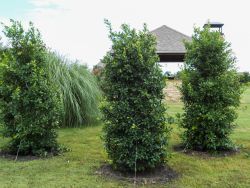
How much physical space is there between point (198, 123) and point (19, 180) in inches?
117

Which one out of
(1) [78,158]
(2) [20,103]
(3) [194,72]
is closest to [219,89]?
(3) [194,72]

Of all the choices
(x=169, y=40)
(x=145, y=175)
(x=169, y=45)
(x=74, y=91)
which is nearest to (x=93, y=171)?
(x=145, y=175)

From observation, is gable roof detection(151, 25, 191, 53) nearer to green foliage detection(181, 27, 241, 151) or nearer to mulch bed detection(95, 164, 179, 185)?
green foliage detection(181, 27, 241, 151)

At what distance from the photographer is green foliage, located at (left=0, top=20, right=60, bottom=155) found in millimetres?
4871

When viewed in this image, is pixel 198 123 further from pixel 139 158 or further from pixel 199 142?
pixel 139 158

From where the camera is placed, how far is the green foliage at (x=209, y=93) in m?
5.20

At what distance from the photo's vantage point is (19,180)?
12.7ft

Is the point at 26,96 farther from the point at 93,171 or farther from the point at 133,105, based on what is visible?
the point at 133,105

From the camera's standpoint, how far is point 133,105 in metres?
3.99

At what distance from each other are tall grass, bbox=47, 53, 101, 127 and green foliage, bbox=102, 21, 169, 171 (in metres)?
3.14

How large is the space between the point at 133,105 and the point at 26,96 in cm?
184

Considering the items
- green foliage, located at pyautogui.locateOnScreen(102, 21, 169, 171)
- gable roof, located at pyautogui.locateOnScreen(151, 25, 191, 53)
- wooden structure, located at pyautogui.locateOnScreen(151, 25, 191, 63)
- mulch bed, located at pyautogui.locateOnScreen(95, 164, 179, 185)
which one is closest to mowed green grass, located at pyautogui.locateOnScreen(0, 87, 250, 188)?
mulch bed, located at pyautogui.locateOnScreen(95, 164, 179, 185)

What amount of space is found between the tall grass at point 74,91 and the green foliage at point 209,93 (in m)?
2.71

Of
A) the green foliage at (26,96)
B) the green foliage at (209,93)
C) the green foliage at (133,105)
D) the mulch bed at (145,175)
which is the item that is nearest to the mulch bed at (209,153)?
the green foliage at (209,93)
